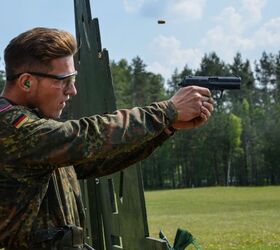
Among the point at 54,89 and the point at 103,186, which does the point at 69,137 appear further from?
the point at 103,186

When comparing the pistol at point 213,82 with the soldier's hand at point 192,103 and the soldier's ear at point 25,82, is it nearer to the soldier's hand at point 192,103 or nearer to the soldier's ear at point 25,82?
the soldier's hand at point 192,103

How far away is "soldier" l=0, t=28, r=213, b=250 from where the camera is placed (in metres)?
2.41

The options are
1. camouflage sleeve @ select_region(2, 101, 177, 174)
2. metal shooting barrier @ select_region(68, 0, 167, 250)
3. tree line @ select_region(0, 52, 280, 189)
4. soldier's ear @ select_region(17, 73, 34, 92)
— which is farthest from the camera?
tree line @ select_region(0, 52, 280, 189)

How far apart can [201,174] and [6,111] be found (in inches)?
3566

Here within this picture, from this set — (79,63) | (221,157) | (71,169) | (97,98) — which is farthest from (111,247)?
(221,157)

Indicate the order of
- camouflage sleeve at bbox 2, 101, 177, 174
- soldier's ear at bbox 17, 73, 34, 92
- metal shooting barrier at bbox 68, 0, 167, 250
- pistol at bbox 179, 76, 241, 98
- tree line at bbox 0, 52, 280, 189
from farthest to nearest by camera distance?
tree line at bbox 0, 52, 280, 189 < metal shooting barrier at bbox 68, 0, 167, 250 < pistol at bbox 179, 76, 241, 98 < soldier's ear at bbox 17, 73, 34, 92 < camouflage sleeve at bbox 2, 101, 177, 174

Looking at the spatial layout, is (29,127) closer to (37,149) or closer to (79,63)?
(37,149)

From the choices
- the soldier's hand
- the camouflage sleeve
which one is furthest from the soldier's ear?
the soldier's hand

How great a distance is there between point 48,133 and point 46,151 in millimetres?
73

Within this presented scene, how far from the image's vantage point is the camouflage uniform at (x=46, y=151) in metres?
2.41

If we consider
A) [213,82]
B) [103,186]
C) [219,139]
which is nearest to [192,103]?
[213,82]

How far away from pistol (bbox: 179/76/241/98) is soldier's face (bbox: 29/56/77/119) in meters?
0.62

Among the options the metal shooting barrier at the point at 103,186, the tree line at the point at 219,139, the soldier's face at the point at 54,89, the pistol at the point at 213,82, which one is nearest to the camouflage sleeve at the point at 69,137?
the soldier's face at the point at 54,89

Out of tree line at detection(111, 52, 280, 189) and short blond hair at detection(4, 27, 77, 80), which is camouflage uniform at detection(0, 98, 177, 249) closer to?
short blond hair at detection(4, 27, 77, 80)
